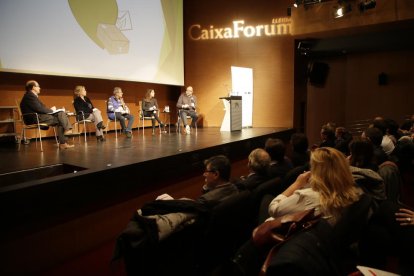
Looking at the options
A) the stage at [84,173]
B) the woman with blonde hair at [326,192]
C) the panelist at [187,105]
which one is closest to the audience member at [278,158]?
the woman with blonde hair at [326,192]

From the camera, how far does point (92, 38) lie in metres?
5.94

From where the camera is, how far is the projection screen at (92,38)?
4.89 metres

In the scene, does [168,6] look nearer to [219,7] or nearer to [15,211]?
[219,7]

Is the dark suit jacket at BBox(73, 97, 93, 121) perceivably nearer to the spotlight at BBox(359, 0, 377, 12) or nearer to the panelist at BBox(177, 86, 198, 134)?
the panelist at BBox(177, 86, 198, 134)

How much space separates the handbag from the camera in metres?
1.31

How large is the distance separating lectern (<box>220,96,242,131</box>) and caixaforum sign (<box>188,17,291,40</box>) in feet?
7.14

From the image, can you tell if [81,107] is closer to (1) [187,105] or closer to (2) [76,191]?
(1) [187,105]

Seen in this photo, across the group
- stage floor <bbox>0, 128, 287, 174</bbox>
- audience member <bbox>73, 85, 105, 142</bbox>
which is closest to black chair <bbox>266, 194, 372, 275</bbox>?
stage floor <bbox>0, 128, 287, 174</bbox>

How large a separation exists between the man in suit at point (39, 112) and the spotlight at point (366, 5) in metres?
5.67

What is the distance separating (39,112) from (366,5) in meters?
5.95

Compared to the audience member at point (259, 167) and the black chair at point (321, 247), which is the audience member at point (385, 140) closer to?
the audience member at point (259, 167)

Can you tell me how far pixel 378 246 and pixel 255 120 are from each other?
6.79 m

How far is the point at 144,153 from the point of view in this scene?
4.24m

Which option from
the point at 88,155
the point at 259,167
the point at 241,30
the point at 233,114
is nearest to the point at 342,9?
the point at 241,30
